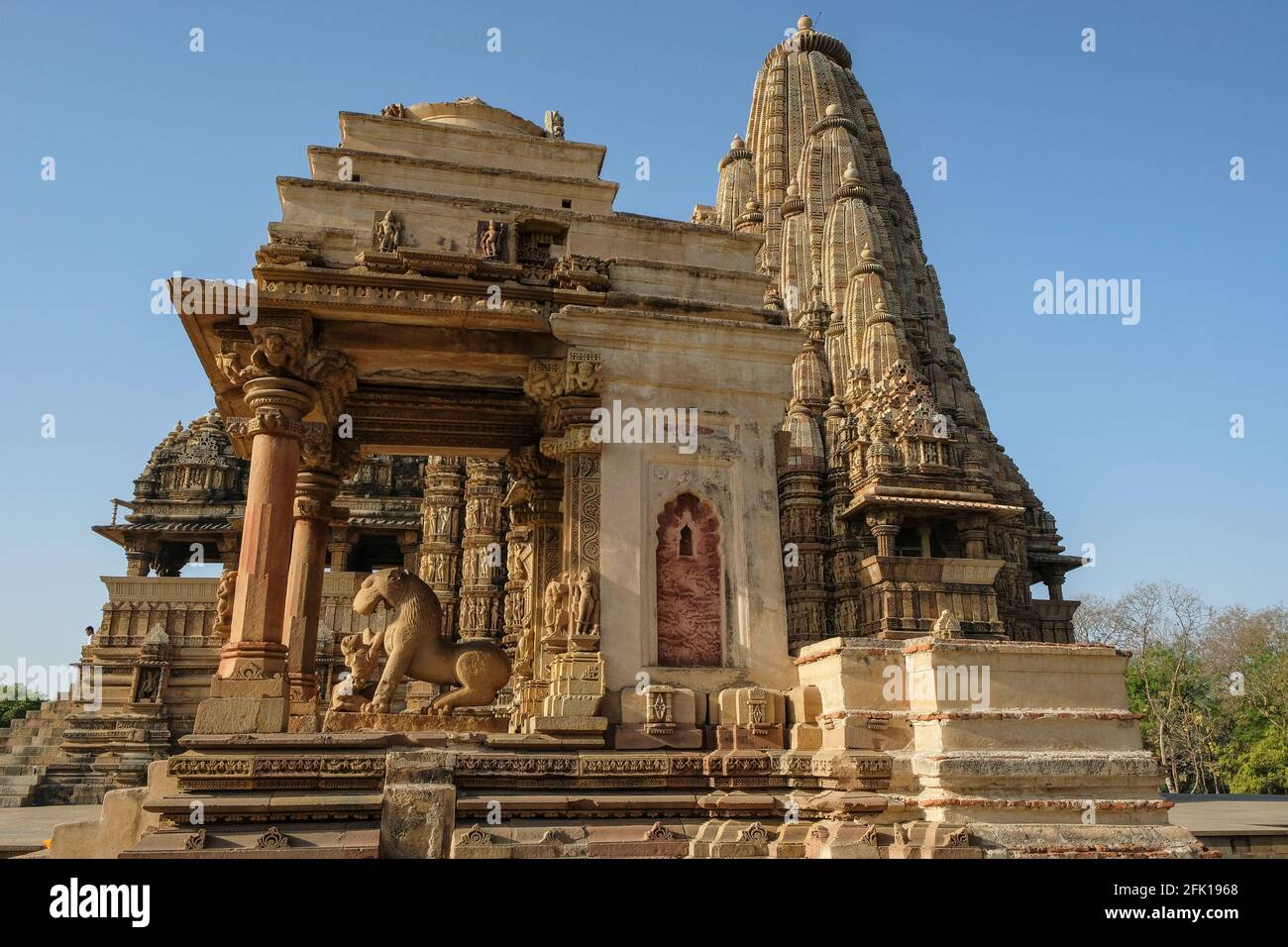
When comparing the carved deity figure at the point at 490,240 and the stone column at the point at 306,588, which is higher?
the carved deity figure at the point at 490,240

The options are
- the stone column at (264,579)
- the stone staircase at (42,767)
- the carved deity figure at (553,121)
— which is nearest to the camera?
the stone column at (264,579)

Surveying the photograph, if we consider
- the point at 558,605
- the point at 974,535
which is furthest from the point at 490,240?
the point at 974,535

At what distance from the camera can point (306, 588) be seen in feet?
43.0

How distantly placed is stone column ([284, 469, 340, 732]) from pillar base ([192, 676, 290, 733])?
270 cm

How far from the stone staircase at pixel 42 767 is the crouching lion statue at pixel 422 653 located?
1856 centimetres

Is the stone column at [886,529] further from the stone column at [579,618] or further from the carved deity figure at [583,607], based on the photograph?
the carved deity figure at [583,607]

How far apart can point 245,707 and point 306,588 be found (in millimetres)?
3873

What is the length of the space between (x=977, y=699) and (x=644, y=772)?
340cm

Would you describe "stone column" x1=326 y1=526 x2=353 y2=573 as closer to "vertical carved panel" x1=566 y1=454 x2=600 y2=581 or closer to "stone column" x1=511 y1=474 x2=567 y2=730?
"stone column" x1=511 y1=474 x2=567 y2=730

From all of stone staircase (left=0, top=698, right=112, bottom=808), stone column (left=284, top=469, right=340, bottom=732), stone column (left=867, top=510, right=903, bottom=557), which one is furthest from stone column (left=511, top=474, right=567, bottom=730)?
stone column (left=867, top=510, right=903, bottom=557)

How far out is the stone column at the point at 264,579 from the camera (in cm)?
937

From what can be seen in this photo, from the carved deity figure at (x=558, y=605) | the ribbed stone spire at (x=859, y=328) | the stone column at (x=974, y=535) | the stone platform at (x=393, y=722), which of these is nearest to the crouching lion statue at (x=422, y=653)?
the stone platform at (x=393, y=722)
